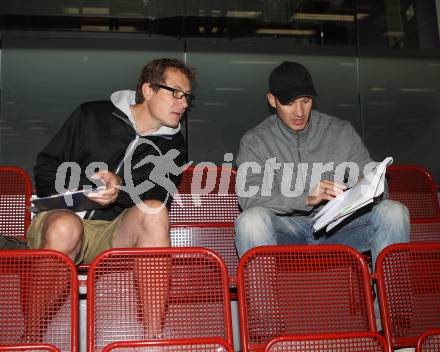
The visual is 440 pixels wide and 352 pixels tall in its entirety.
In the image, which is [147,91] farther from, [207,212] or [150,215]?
[150,215]

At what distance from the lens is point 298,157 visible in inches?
121

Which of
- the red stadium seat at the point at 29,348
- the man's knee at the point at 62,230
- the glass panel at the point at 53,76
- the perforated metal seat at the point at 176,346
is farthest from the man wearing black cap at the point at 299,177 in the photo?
the glass panel at the point at 53,76

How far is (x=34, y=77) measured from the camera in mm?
4988

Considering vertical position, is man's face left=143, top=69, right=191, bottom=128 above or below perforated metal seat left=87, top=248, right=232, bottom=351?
above

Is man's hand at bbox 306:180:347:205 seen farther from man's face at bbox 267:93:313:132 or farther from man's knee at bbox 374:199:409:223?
man's face at bbox 267:93:313:132

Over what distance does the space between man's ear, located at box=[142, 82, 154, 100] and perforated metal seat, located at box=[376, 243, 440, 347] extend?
56.6 inches

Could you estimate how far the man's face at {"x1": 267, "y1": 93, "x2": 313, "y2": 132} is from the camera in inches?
121

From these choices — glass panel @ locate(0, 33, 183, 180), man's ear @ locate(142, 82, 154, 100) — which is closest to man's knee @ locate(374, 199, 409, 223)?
man's ear @ locate(142, 82, 154, 100)

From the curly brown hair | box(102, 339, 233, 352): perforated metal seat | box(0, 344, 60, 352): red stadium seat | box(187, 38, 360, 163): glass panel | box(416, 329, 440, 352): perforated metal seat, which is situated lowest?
box(416, 329, 440, 352): perforated metal seat

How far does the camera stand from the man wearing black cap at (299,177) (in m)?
2.58

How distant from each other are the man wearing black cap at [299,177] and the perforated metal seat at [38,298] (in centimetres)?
77

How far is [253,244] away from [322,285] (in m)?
0.34

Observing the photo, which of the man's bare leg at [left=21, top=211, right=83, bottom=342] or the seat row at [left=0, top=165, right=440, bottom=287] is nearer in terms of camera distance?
the man's bare leg at [left=21, top=211, right=83, bottom=342]

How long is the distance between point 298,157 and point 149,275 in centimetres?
119
